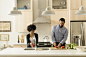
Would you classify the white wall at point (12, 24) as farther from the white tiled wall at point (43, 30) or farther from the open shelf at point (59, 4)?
the open shelf at point (59, 4)

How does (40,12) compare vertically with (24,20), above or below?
above

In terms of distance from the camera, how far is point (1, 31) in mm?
4918

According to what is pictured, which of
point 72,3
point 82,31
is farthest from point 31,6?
point 82,31

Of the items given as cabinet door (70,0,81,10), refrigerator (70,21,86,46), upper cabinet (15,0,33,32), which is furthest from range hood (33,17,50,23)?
cabinet door (70,0,81,10)

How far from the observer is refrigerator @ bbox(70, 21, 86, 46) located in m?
4.13

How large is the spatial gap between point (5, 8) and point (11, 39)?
1458 mm

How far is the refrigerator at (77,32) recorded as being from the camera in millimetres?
4129

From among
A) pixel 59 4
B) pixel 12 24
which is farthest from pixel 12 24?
pixel 59 4

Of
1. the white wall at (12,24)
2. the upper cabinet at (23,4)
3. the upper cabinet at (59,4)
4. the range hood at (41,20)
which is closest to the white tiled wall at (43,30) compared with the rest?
the white wall at (12,24)

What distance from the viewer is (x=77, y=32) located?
164 inches

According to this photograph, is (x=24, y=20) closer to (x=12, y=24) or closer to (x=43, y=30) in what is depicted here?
(x=12, y=24)

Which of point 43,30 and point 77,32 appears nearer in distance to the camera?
point 77,32

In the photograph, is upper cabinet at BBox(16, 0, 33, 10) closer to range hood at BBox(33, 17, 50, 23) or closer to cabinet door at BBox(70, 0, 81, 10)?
range hood at BBox(33, 17, 50, 23)

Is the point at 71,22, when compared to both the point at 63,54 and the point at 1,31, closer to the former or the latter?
the point at 63,54
